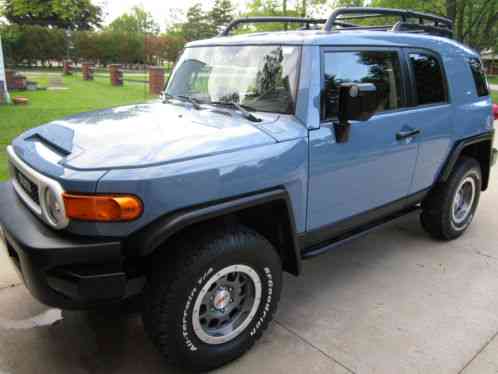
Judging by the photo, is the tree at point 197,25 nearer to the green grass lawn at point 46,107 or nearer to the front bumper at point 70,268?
the green grass lawn at point 46,107

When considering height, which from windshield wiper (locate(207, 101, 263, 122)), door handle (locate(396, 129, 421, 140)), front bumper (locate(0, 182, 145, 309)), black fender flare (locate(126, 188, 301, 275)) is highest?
windshield wiper (locate(207, 101, 263, 122))

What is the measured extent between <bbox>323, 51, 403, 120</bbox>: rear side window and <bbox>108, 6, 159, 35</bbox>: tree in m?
72.6

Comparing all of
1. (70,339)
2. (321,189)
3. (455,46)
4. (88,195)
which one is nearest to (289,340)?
(321,189)

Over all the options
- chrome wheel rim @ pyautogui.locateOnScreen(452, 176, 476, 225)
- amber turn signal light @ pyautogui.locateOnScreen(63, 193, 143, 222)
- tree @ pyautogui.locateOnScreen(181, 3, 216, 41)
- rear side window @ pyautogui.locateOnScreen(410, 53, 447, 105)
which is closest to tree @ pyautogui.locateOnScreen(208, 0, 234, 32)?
tree @ pyautogui.locateOnScreen(181, 3, 216, 41)

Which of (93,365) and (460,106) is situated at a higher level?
(460,106)

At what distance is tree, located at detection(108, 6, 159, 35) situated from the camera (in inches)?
2810

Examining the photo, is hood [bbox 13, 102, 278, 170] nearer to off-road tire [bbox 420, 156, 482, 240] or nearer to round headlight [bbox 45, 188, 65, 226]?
round headlight [bbox 45, 188, 65, 226]

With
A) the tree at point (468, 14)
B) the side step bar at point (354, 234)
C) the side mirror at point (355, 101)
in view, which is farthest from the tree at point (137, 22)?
the side mirror at point (355, 101)

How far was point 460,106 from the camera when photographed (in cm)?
408

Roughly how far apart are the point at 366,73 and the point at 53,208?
232cm

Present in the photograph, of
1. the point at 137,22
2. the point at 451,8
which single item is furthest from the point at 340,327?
the point at 137,22

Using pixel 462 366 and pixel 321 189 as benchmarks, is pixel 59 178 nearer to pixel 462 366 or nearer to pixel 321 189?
pixel 321 189

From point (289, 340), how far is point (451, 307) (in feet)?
4.41

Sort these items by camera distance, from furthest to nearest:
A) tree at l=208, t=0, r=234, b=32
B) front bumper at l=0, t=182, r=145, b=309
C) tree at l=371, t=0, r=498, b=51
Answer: tree at l=208, t=0, r=234, b=32
tree at l=371, t=0, r=498, b=51
front bumper at l=0, t=182, r=145, b=309
